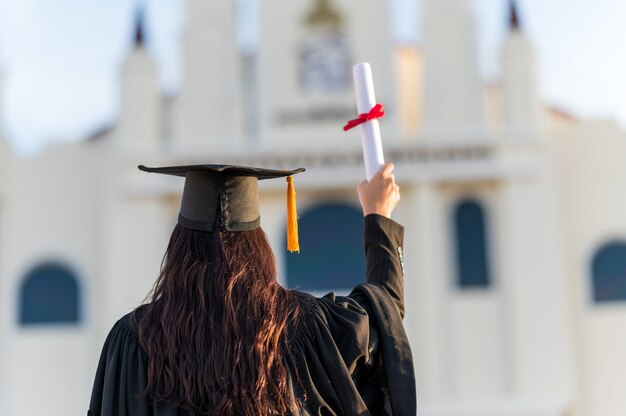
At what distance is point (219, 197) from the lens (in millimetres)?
3119

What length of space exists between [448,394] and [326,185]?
3487mm

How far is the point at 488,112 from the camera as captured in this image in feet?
54.9

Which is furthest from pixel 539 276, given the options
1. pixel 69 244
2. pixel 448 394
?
pixel 69 244

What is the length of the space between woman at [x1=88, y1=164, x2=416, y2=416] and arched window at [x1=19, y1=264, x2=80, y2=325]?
12955 millimetres

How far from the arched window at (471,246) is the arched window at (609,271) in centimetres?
160

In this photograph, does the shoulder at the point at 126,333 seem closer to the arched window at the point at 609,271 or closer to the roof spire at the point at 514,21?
the arched window at the point at 609,271

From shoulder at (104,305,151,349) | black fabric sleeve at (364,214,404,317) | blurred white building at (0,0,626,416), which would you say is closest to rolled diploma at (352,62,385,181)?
black fabric sleeve at (364,214,404,317)

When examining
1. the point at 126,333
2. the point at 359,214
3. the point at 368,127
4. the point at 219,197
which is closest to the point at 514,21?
the point at 359,214

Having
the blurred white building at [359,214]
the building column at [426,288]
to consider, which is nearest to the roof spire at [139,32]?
the blurred white building at [359,214]

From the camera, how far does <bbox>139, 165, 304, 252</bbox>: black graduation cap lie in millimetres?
3051

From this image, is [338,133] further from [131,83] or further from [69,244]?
[69,244]

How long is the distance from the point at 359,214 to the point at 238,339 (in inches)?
500

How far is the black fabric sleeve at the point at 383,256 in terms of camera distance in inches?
125

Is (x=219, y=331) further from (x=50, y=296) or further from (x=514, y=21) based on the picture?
(x=514, y=21)
